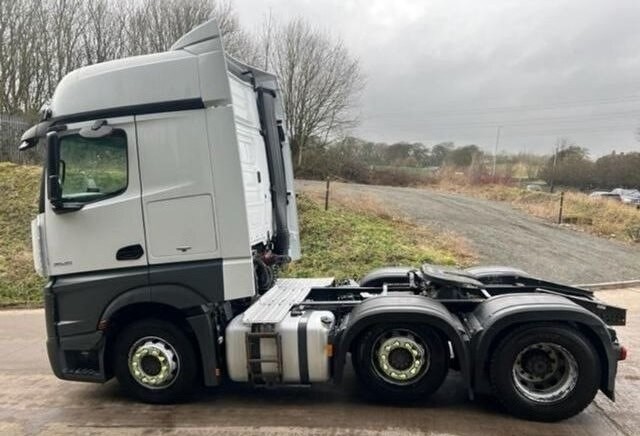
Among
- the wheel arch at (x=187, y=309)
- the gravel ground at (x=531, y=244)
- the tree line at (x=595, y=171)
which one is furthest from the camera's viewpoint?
the tree line at (x=595, y=171)

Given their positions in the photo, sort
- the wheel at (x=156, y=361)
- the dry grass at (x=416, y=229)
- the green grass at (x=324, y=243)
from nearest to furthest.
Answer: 1. the wheel at (x=156, y=361)
2. the green grass at (x=324, y=243)
3. the dry grass at (x=416, y=229)

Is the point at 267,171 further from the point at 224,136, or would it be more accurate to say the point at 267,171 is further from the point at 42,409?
the point at 42,409

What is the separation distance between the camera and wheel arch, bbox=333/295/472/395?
15.7 ft

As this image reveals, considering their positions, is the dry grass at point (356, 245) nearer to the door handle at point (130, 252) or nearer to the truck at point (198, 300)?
the truck at point (198, 300)

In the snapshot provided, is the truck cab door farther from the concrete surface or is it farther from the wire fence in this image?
the wire fence

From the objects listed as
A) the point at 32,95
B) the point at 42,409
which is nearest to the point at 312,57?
the point at 32,95

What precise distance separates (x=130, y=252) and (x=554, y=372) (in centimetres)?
382

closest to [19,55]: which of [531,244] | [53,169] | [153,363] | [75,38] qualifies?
[75,38]

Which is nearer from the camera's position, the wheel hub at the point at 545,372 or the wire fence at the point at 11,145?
the wheel hub at the point at 545,372

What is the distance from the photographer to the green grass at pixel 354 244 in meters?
12.9

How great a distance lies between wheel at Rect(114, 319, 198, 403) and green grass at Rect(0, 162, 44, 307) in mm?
7110

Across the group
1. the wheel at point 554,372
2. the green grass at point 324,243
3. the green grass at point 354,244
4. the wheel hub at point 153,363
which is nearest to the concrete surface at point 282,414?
the wheel at point 554,372

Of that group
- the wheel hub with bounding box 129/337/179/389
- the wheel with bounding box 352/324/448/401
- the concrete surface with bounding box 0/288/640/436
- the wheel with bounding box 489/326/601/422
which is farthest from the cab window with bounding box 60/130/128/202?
the wheel with bounding box 489/326/601/422

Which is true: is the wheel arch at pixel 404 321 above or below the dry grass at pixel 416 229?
above
